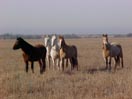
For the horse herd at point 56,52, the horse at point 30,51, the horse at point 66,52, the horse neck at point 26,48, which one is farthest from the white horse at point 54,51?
the horse neck at point 26,48

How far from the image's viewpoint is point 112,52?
1919 cm

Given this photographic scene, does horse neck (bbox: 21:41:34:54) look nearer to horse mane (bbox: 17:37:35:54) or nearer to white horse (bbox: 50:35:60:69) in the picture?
horse mane (bbox: 17:37:35:54)

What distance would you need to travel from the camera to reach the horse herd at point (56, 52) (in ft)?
54.0

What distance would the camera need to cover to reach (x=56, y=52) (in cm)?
1844

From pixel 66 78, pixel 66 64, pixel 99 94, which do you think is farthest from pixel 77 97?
pixel 66 64

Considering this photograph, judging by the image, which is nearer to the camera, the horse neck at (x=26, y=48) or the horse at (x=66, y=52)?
the horse neck at (x=26, y=48)

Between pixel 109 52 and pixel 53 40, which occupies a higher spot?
pixel 53 40

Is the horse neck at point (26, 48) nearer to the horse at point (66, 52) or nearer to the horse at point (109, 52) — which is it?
the horse at point (66, 52)

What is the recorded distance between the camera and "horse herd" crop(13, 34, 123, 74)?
1645 centimetres

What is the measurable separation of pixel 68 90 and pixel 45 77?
10.0ft

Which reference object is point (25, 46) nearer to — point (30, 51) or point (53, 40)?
point (30, 51)

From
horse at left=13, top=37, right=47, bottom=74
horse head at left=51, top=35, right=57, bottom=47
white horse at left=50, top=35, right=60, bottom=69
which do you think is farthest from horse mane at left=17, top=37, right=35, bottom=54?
horse head at left=51, top=35, right=57, bottom=47

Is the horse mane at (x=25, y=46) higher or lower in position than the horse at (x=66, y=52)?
higher

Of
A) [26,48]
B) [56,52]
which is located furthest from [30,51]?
[56,52]
